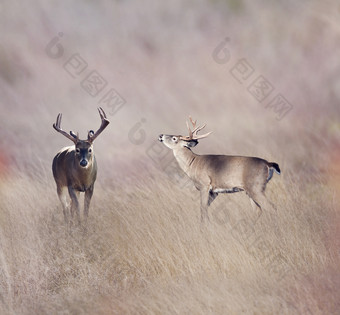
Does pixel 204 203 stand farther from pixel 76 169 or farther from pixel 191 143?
pixel 76 169

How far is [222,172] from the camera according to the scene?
20.6ft

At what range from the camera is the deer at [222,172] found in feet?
19.8

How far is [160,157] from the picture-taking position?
688cm

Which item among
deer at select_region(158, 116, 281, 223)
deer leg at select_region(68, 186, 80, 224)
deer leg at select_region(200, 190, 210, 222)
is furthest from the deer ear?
deer leg at select_region(68, 186, 80, 224)

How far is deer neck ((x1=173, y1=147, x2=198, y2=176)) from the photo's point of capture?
660 centimetres

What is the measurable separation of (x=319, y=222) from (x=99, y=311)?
184 cm

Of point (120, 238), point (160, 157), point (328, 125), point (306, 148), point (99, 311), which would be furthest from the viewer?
point (328, 125)

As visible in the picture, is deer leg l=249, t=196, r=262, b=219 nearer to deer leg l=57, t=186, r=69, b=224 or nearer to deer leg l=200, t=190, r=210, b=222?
deer leg l=200, t=190, r=210, b=222

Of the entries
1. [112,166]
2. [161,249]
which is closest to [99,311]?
[161,249]

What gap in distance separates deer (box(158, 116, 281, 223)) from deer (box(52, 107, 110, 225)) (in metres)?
0.68

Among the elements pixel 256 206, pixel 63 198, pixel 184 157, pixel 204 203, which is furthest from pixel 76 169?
pixel 256 206

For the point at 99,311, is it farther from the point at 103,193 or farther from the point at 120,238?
the point at 103,193

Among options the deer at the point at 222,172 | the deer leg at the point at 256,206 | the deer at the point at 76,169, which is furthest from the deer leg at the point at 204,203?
the deer at the point at 76,169

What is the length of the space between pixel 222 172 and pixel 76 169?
1205 mm
